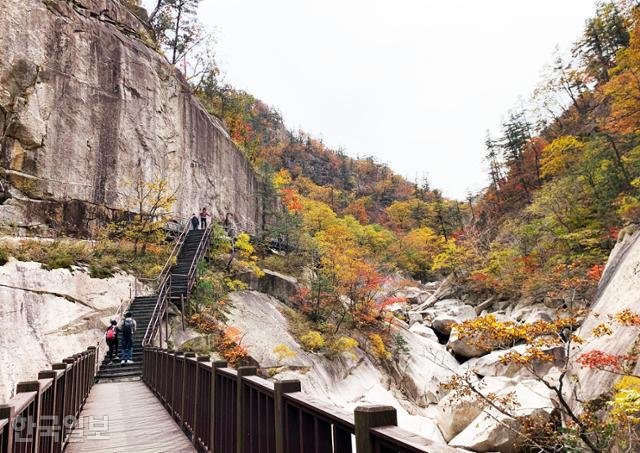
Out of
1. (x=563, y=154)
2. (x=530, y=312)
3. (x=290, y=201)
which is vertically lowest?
(x=530, y=312)

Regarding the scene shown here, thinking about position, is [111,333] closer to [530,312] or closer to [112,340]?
[112,340]

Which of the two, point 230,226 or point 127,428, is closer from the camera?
point 127,428

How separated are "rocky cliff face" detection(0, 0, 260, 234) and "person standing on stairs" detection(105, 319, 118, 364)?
24.4ft

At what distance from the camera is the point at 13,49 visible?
17406 mm

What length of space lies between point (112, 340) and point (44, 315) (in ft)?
6.95

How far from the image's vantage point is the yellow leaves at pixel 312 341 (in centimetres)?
1877

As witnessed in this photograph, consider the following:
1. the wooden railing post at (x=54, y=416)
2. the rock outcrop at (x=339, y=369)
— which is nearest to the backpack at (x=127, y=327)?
the rock outcrop at (x=339, y=369)

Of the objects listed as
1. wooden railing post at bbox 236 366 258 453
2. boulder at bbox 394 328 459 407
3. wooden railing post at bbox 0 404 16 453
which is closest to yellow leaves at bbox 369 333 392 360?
boulder at bbox 394 328 459 407

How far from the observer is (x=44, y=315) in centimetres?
1185

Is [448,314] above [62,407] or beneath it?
beneath

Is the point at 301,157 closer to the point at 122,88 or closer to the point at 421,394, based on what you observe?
the point at 122,88

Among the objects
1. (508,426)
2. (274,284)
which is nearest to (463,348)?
(274,284)

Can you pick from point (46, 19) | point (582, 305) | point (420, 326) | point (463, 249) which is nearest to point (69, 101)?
point (46, 19)

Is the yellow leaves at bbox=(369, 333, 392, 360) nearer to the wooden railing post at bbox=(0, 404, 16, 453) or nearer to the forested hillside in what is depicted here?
the forested hillside
